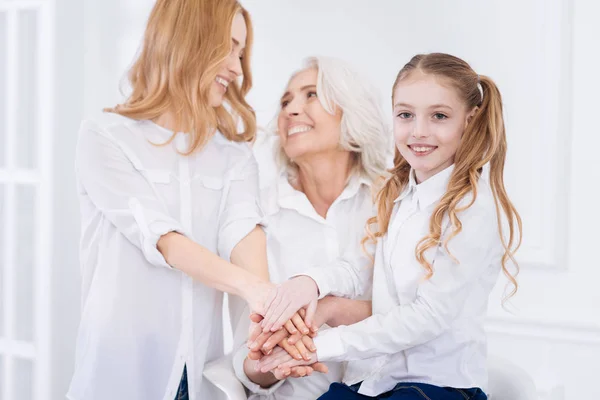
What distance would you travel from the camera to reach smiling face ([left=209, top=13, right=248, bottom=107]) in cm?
200

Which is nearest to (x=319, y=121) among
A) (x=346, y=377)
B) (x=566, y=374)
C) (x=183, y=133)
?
(x=183, y=133)

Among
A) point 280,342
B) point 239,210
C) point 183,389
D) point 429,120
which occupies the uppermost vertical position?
point 429,120

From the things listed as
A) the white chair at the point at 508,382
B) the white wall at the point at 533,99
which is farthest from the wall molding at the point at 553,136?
the white chair at the point at 508,382

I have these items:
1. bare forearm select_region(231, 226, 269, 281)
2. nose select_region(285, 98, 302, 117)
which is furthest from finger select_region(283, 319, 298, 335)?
nose select_region(285, 98, 302, 117)

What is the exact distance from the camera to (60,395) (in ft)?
9.29

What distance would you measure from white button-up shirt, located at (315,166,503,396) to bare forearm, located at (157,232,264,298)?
277 millimetres

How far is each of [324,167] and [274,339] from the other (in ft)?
2.12

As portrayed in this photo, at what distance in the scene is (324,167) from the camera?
213cm

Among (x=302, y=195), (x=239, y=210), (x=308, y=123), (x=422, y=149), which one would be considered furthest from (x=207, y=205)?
(x=422, y=149)

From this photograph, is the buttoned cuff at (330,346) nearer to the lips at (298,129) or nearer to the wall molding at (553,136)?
the lips at (298,129)

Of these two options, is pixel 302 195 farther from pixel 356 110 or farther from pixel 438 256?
pixel 438 256

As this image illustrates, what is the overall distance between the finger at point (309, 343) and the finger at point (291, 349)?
1.2 inches

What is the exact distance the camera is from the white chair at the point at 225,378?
71.0 inches

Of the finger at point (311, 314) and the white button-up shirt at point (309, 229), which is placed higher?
the white button-up shirt at point (309, 229)
